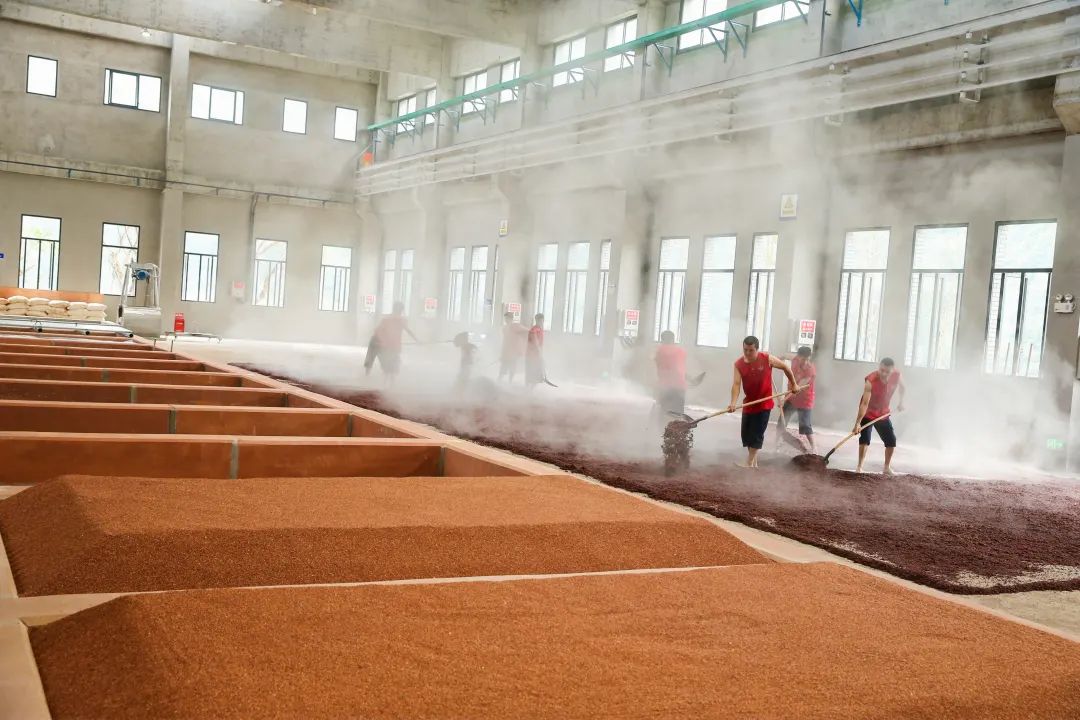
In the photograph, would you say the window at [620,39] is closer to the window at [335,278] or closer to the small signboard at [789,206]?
the small signboard at [789,206]

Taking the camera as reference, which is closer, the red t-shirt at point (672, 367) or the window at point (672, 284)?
the red t-shirt at point (672, 367)

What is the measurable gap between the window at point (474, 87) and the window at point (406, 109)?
2330 mm

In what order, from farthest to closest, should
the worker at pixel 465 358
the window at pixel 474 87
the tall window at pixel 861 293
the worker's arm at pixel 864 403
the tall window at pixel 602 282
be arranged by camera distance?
the window at pixel 474 87, the tall window at pixel 602 282, the worker at pixel 465 358, the tall window at pixel 861 293, the worker's arm at pixel 864 403

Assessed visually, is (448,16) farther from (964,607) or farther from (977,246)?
(964,607)

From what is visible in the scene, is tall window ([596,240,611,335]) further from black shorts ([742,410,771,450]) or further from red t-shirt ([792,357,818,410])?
black shorts ([742,410,771,450])

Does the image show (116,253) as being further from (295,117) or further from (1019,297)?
(1019,297)

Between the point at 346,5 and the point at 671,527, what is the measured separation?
20.1 metres

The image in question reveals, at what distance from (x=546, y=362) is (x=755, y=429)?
12350 millimetres

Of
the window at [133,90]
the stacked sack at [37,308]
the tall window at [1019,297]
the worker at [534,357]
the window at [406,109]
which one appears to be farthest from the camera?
the window at [406,109]

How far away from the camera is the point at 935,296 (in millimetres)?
14320

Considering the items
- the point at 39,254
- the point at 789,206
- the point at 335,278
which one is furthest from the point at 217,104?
the point at 789,206

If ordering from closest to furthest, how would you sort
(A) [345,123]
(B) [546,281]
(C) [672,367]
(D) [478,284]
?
(C) [672,367] < (B) [546,281] < (D) [478,284] < (A) [345,123]

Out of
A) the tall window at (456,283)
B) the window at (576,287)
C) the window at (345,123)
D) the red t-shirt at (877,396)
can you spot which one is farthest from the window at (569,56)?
the red t-shirt at (877,396)

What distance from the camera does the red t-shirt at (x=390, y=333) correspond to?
1797cm
